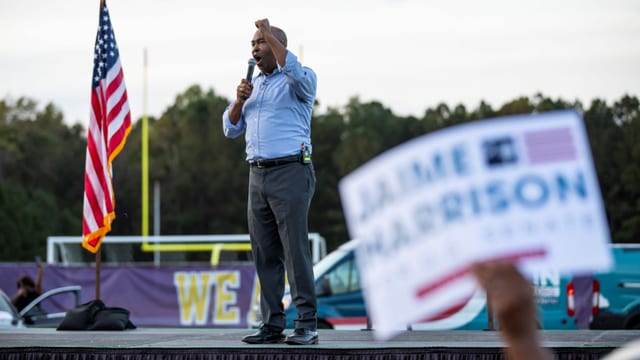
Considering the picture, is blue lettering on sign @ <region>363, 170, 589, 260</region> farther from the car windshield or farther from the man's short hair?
the car windshield

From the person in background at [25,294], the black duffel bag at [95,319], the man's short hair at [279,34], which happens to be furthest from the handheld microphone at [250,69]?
the person in background at [25,294]

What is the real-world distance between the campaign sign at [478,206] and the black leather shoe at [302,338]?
4346 mm

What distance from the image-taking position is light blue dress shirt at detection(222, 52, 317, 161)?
22.2ft

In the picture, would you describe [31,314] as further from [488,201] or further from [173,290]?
[488,201]

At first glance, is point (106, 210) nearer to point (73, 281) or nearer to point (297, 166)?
point (297, 166)

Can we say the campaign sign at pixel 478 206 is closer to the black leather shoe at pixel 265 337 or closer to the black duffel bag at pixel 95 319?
the black leather shoe at pixel 265 337

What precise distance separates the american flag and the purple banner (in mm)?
10570

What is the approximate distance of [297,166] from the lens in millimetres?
6816

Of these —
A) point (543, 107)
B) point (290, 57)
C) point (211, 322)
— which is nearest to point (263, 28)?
point (290, 57)

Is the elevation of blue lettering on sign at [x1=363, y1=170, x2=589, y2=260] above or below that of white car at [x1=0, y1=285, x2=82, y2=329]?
above

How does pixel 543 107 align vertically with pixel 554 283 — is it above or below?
above

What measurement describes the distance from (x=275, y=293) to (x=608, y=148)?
41.5m

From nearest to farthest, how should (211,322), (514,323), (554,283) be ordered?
(514,323) < (554,283) < (211,322)

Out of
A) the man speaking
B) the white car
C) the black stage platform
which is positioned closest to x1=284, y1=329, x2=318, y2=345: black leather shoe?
the man speaking
